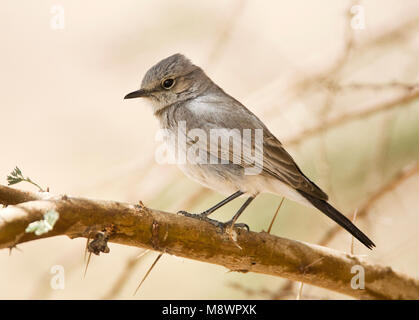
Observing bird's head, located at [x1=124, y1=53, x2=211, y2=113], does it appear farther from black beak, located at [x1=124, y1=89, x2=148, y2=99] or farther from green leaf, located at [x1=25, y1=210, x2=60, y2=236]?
green leaf, located at [x1=25, y1=210, x2=60, y2=236]

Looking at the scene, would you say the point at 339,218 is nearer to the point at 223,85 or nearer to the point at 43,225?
the point at 43,225

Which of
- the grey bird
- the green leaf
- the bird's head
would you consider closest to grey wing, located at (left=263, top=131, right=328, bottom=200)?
the grey bird

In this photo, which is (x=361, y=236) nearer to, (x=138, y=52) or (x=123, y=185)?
(x=123, y=185)

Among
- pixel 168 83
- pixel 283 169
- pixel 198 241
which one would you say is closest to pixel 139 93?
pixel 168 83

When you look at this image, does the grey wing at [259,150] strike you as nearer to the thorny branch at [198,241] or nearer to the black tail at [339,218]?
the black tail at [339,218]

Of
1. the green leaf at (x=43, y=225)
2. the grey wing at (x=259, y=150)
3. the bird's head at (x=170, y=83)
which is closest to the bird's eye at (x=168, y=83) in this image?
the bird's head at (x=170, y=83)

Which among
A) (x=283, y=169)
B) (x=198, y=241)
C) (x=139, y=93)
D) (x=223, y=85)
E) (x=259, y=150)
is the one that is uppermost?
(x=223, y=85)
